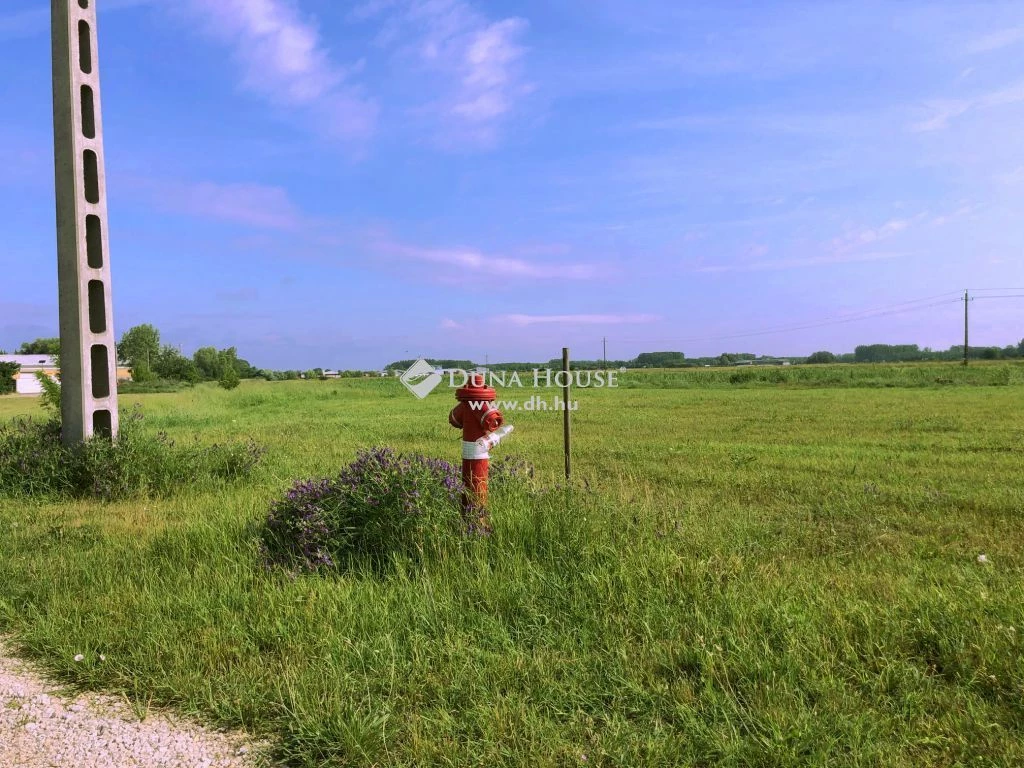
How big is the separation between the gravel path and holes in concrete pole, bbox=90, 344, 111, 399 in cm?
582

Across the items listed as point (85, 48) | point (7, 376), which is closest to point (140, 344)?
point (7, 376)

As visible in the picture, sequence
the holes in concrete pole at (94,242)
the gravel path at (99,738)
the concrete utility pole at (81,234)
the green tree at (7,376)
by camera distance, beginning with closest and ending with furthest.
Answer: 1. the gravel path at (99,738)
2. the concrete utility pole at (81,234)
3. the holes in concrete pole at (94,242)
4. the green tree at (7,376)

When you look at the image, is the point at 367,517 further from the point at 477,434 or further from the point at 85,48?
the point at 85,48

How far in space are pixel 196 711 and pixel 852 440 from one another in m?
11.8

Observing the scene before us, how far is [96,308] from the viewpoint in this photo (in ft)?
25.1

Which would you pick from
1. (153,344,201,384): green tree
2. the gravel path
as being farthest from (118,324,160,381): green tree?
the gravel path

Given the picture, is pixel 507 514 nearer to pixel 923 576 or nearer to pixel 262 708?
pixel 262 708

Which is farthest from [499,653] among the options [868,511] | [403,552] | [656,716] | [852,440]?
[852,440]

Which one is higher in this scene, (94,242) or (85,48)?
(85,48)

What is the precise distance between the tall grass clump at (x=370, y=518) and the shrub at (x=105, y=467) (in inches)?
134

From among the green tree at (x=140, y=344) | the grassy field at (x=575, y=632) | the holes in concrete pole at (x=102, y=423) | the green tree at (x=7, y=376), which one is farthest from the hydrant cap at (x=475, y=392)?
the green tree at (x=140, y=344)

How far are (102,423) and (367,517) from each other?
5.47 meters

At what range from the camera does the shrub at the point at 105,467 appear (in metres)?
6.84

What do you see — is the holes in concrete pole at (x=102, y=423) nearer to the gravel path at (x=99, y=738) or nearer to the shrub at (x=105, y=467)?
the shrub at (x=105, y=467)
